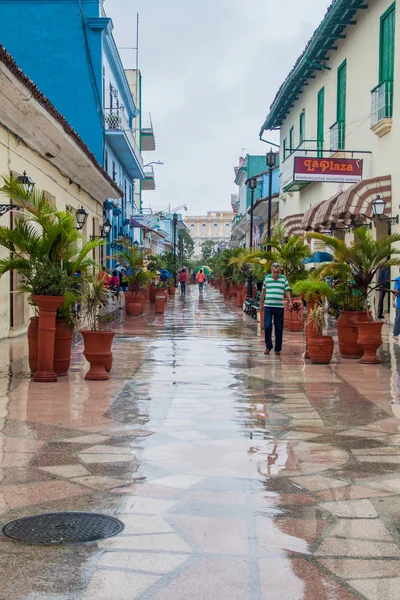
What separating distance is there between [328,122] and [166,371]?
1661cm

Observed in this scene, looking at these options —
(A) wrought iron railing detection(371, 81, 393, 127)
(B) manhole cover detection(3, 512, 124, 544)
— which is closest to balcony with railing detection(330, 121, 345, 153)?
(A) wrought iron railing detection(371, 81, 393, 127)

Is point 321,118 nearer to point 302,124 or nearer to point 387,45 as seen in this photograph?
point 302,124

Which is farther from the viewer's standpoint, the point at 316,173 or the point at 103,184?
the point at 103,184

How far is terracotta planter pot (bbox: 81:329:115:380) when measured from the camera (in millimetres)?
9938

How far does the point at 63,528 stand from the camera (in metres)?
4.38

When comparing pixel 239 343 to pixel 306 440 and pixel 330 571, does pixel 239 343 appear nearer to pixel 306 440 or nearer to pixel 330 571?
pixel 306 440

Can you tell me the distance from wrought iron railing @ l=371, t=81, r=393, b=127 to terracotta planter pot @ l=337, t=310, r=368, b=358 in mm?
7732

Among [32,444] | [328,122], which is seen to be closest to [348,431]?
[32,444]

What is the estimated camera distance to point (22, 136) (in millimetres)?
16078

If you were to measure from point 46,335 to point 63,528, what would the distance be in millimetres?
5682

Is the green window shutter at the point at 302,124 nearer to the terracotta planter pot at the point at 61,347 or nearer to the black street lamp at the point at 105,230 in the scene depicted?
the black street lamp at the point at 105,230

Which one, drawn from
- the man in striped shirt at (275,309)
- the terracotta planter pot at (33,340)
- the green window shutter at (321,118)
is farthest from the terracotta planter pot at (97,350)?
the green window shutter at (321,118)

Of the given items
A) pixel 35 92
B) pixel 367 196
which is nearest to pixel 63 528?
pixel 35 92

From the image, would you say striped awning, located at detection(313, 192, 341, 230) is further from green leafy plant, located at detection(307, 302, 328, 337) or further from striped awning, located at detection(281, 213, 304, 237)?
green leafy plant, located at detection(307, 302, 328, 337)
